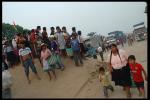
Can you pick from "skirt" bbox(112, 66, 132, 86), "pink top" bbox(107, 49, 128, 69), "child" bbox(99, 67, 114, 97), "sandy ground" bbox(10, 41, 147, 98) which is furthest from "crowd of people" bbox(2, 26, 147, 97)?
"pink top" bbox(107, 49, 128, 69)

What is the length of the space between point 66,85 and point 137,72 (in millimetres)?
4267

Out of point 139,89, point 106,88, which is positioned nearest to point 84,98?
point 106,88

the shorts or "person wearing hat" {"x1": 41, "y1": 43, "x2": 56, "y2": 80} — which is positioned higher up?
"person wearing hat" {"x1": 41, "y1": 43, "x2": 56, "y2": 80}

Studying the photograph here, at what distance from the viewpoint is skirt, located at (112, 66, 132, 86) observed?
1278cm

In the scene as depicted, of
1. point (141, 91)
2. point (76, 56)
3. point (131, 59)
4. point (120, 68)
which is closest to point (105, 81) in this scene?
point (120, 68)

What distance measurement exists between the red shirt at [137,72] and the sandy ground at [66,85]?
2.11 feet

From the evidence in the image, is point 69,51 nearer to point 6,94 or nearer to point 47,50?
point 47,50

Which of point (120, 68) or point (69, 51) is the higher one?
point (69, 51)

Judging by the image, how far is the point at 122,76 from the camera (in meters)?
12.9

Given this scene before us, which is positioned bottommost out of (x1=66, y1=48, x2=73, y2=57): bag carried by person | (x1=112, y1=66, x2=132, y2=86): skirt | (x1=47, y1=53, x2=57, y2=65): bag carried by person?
(x1=112, y1=66, x2=132, y2=86): skirt

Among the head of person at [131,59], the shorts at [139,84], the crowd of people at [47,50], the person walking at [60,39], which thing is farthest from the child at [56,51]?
the shorts at [139,84]

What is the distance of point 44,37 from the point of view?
61.5 feet

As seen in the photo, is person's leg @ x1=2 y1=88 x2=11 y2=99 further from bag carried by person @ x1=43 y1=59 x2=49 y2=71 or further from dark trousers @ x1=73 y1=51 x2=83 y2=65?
dark trousers @ x1=73 y1=51 x2=83 y2=65

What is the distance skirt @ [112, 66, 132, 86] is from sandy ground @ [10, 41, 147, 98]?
0.50 meters
